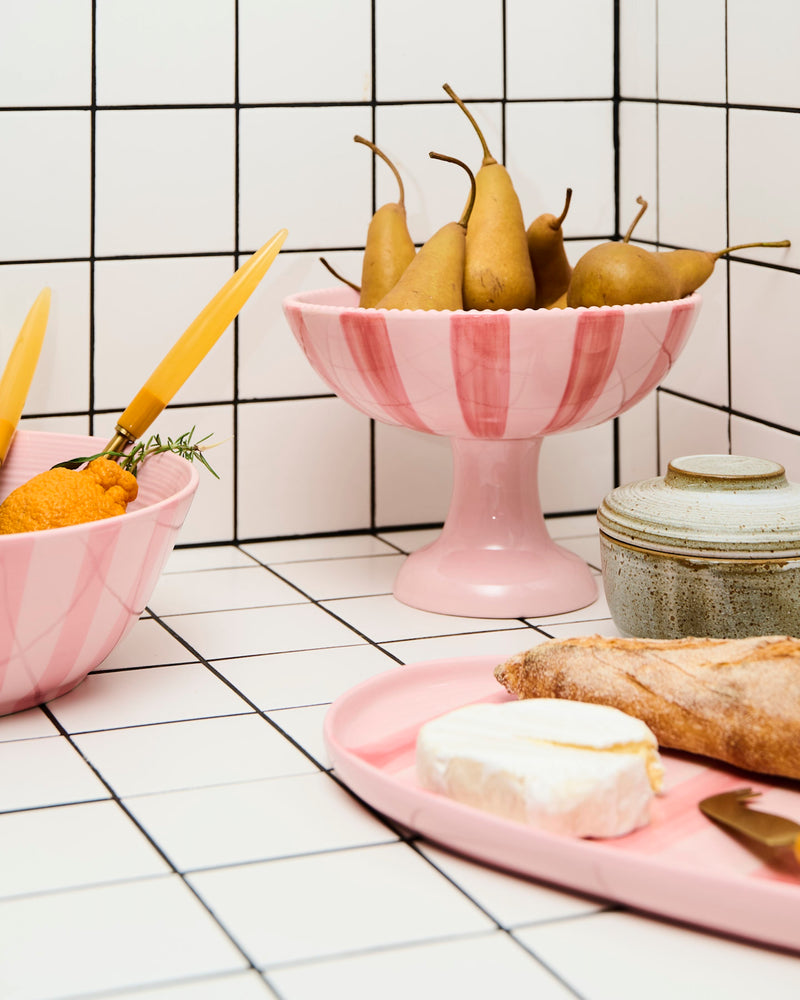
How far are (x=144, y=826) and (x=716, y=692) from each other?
0.30 m

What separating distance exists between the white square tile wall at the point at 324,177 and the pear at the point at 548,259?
173 millimetres

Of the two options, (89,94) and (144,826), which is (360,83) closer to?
(89,94)

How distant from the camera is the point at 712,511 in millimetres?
879

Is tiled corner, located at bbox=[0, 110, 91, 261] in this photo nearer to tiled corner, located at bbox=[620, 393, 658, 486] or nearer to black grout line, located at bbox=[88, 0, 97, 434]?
black grout line, located at bbox=[88, 0, 97, 434]

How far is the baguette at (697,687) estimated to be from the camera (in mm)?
685

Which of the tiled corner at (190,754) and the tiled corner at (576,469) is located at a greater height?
the tiled corner at (576,469)

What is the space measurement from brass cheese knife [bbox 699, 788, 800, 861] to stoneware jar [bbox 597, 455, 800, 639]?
0.20 metres

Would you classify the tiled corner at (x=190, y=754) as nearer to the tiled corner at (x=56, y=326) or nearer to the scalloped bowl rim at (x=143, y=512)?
the scalloped bowl rim at (x=143, y=512)

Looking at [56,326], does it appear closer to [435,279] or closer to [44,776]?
[435,279]

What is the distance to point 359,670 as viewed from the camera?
3.03 feet

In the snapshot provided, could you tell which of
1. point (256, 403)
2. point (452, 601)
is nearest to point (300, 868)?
point (452, 601)

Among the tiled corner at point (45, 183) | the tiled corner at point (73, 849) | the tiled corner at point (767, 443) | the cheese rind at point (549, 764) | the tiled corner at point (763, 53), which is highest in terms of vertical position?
the tiled corner at point (763, 53)

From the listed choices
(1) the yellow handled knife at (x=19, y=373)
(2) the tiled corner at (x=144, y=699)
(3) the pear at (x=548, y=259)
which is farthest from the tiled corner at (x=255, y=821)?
(3) the pear at (x=548, y=259)

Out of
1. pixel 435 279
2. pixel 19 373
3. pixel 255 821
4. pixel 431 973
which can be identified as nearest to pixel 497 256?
pixel 435 279
